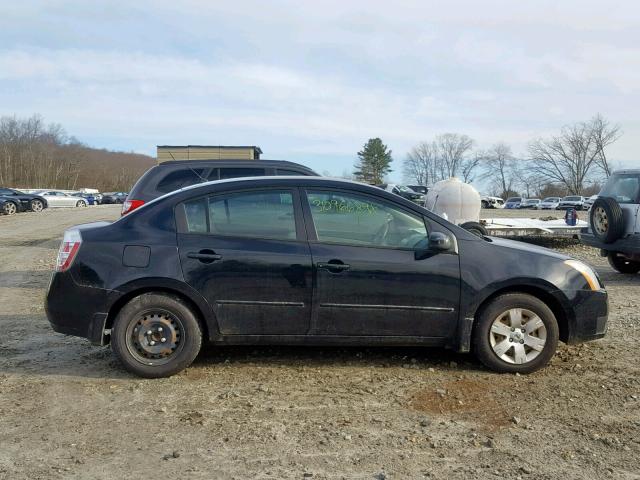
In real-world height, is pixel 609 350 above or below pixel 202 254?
below

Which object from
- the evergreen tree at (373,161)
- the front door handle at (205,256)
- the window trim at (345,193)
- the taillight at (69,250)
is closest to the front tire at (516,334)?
the window trim at (345,193)

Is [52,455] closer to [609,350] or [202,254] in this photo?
[202,254]

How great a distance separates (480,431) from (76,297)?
10.3 ft

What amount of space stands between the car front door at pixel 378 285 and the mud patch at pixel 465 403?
46 centimetres

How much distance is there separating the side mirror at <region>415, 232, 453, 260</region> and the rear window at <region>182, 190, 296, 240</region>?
40.6 inches

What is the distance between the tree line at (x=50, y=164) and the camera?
367 ft

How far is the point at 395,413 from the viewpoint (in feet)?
13.0

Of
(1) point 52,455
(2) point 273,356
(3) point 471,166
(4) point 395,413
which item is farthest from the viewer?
(3) point 471,166

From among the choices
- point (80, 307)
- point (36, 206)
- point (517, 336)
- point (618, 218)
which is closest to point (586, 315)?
point (517, 336)

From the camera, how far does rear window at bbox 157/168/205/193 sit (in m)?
8.44

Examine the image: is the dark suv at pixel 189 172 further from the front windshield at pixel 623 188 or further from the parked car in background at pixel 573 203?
the parked car in background at pixel 573 203

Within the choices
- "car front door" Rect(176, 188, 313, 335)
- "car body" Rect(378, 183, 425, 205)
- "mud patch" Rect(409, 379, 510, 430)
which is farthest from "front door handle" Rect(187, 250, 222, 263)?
"car body" Rect(378, 183, 425, 205)

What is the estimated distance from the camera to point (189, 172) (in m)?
8.53

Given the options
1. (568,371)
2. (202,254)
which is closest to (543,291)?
(568,371)
